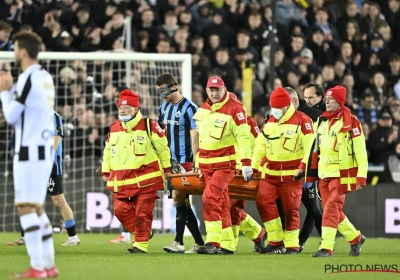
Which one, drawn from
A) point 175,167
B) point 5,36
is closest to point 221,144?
point 175,167

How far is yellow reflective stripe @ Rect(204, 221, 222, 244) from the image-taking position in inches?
474

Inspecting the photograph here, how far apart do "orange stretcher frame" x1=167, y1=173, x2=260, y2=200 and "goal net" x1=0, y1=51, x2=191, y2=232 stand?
479 centimetres

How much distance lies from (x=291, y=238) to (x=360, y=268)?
2.17 m

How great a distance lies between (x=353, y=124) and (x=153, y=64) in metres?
7.62

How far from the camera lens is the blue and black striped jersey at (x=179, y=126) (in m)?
13.1

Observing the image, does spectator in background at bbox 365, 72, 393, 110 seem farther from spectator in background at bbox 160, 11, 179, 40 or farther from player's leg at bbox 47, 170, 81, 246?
player's leg at bbox 47, 170, 81, 246

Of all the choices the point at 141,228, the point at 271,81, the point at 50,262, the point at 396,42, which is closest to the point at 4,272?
the point at 50,262

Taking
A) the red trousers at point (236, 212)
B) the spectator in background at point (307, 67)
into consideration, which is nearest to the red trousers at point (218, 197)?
the red trousers at point (236, 212)

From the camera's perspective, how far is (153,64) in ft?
62.5

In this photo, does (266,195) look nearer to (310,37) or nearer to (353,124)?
(353,124)

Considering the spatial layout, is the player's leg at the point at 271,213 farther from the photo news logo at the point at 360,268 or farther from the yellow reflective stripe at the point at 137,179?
the photo news logo at the point at 360,268

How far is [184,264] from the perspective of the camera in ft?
35.0

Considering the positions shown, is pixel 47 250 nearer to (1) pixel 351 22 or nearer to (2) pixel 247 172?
(2) pixel 247 172

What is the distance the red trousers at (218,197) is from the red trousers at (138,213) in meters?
0.74
